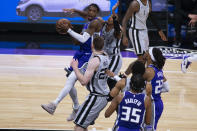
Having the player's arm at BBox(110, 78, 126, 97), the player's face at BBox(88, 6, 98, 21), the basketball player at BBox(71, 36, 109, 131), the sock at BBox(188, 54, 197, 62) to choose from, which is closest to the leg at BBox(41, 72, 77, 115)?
the player's face at BBox(88, 6, 98, 21)

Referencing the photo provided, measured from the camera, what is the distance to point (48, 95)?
28.0 ft

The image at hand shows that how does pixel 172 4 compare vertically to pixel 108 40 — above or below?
below

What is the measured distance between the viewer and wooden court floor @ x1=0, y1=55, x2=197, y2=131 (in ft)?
23.0

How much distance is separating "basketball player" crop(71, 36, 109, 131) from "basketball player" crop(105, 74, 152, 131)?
831 mm

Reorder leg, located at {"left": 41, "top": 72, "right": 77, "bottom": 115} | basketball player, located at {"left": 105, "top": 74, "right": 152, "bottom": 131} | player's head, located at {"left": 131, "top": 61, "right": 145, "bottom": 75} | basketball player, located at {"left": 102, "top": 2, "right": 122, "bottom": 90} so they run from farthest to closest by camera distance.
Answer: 1. basketball player, located at {"left": 102, "top": 2, "right": 122, "bottom": 90}
2. leg, located at {"left": 41, "top": 72, "right": 77, "bottom": 115}
3. player's head, located at {"left": 131, "top": 61, "right": 145, "bottom": 75}
4. basketball player, located at {"left": 105, "top": 74, "right": 152, "bottom": 131}

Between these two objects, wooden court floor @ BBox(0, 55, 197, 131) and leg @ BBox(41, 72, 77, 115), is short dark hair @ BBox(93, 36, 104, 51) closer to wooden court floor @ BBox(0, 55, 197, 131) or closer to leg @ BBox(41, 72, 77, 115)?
leg @ BBox(41, 72, 77, 115)

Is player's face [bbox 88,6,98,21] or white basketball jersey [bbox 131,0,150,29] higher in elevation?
player's face [bbox 88,6,98,21]

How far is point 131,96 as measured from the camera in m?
4.53

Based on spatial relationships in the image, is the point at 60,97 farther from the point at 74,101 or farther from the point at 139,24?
the point at 139,24

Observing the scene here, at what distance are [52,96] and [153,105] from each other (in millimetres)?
3443

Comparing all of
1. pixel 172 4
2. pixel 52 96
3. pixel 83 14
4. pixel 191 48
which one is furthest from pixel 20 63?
pixel 172 4

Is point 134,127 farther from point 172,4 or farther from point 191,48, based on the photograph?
point 172,4

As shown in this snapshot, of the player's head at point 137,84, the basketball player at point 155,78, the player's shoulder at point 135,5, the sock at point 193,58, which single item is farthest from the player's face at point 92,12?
the sock at point 193,58

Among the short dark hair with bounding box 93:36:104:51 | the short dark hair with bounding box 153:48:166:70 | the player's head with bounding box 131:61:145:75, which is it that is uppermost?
the short dark hair with bounding box 93:36:104:51
